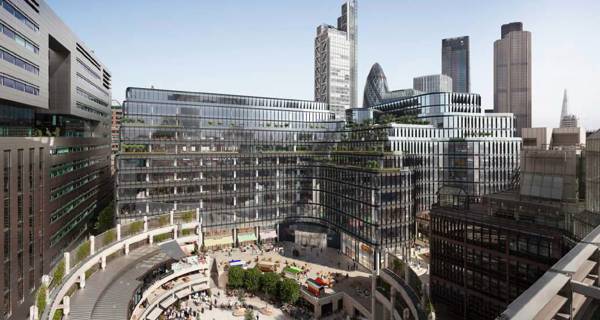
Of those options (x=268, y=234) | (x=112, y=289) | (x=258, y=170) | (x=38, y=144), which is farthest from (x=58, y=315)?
(x=258, y=170)

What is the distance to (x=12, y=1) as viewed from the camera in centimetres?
4894

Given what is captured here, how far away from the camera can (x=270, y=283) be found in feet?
216

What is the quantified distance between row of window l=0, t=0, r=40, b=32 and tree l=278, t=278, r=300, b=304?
57.5 m

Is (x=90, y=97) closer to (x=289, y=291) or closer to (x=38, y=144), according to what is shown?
→ (x=38, y=144)

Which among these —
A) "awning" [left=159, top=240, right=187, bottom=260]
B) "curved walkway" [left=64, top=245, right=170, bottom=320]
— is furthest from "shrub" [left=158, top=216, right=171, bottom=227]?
"curved walkway" [left=64, top=245, right=170, bottom=320]

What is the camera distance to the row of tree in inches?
2547

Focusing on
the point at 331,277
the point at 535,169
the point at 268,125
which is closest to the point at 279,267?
the point at 331,277

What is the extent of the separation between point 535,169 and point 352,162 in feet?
133

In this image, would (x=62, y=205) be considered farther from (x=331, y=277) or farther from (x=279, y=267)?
(x=331, y=277)

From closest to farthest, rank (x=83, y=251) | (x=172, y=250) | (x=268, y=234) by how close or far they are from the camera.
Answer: (x=83, y=251) → (x=172, y=250) → (x=268, y=234)

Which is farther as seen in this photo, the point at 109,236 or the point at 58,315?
the point at 109,236

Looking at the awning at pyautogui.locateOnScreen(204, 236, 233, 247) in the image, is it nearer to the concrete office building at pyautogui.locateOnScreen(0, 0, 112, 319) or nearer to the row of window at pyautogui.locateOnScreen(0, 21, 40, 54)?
the concrete office building at pyautogui.locateOnScreen(0, 0, 112, 319)

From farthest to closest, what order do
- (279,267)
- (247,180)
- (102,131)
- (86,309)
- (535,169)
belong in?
(102,131) → (247,180) → (279,267) → (535,169) → (86,309)

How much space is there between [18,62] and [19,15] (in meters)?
6.73
